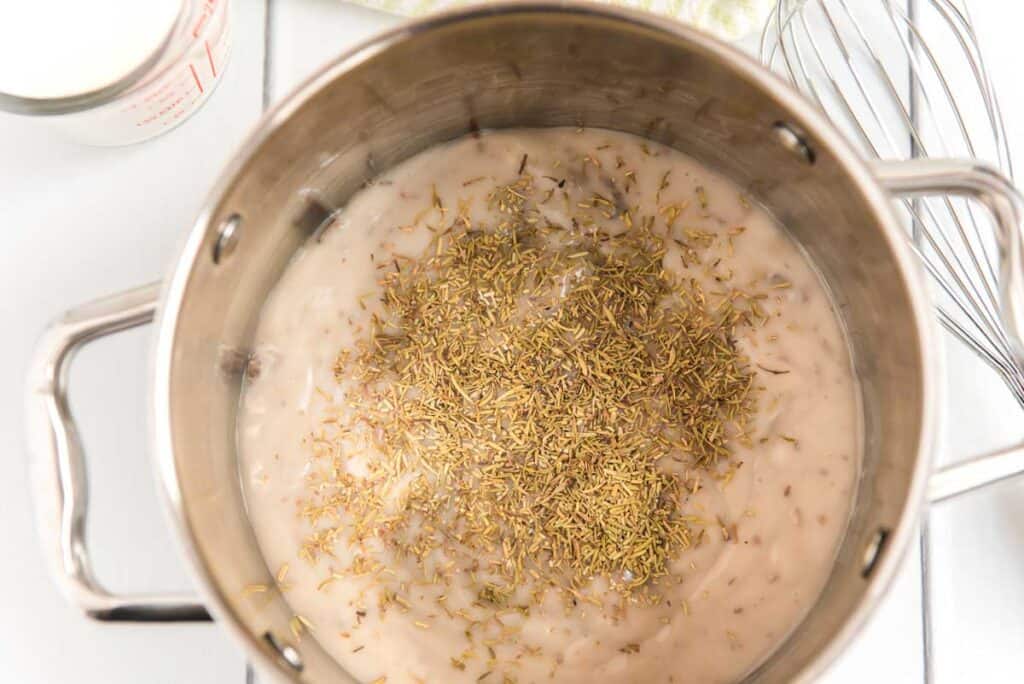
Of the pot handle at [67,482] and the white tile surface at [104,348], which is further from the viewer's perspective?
the white tile surface at [104,348]

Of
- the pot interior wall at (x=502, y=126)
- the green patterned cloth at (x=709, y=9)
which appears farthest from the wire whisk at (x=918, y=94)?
the pot interior wall at (x=502, y=126)

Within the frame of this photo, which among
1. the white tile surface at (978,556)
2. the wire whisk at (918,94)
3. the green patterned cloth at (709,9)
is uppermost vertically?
the green patterned cloth at (709,9)

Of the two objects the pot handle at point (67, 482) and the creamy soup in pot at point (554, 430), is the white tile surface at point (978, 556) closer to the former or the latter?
the creamy soup in pot at point (554, 430)

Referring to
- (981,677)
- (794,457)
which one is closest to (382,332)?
(794,457)

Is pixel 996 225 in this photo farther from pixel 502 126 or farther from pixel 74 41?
pixel 74 41

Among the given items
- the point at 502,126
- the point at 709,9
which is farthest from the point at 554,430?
the point at 709,9

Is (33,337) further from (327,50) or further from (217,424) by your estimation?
(327,50)
